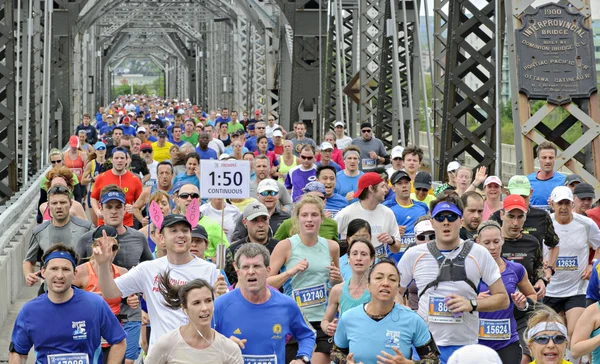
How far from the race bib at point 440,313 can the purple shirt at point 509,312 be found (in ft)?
2.88

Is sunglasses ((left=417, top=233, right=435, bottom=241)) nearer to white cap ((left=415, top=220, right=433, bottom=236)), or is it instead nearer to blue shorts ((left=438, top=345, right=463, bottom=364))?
white cap ((left=415, top=220, right=433, bottom=236))

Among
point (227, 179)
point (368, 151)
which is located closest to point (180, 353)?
point (227, 179)

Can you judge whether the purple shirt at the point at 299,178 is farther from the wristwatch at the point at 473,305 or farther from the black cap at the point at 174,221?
the wristwatch at the point at 473,305

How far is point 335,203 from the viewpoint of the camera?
14.2 metres

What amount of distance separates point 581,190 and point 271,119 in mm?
18790

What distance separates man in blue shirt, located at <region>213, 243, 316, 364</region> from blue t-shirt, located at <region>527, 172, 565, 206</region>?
228 inches

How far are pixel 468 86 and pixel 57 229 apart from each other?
21.4 ft

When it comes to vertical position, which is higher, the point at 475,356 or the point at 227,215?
the point at 227,215

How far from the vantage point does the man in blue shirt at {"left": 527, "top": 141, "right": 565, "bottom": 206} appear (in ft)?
43.6

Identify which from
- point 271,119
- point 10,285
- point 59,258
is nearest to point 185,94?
point 271,119

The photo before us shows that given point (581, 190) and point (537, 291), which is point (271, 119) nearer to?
point (581, 190)

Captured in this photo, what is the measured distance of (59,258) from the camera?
797 cm

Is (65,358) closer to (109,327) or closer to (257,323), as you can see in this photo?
(109,327)

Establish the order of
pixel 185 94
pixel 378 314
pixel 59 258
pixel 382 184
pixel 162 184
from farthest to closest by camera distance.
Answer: pixel 185 94
pixel 162 184
pixel 382 184
pixel 59 258
pixel 378 314
